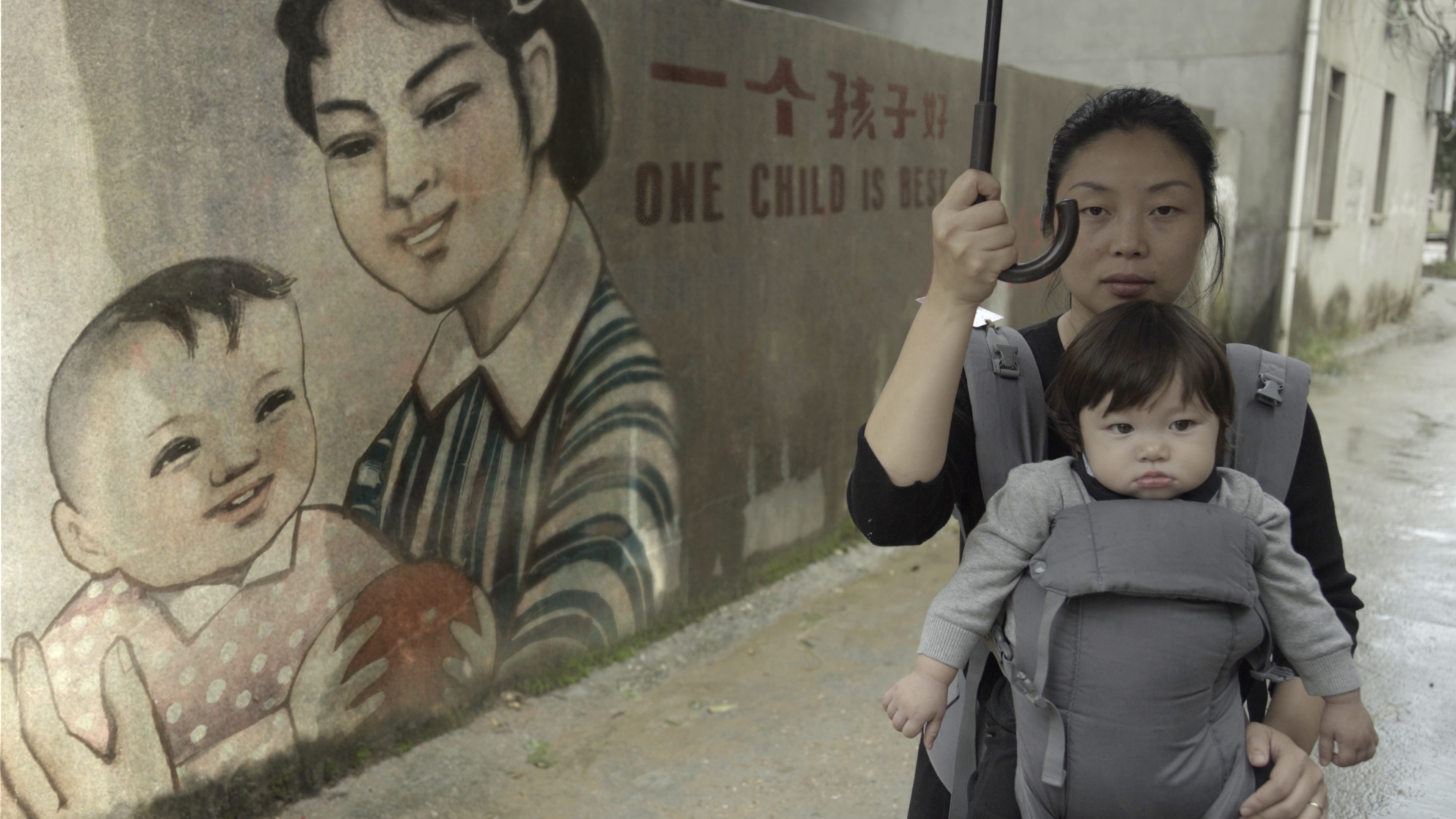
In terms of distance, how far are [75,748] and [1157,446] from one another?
229cm

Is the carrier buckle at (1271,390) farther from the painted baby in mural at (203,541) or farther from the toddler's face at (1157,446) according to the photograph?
the painted baby in mural at (203,541)

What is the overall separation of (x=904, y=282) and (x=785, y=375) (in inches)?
43.1

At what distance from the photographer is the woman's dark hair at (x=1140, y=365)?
145cm

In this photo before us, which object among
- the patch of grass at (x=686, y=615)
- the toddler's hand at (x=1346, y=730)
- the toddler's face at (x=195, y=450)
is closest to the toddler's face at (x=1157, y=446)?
the toddler's hand at (x=1346, y=730)

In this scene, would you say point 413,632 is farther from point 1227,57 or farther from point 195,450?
point 1227,57

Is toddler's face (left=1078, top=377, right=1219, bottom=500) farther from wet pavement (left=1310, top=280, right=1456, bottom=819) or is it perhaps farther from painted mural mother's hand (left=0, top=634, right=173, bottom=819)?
wet pavement (left=1310, top=280, right=1456, bottom=819)

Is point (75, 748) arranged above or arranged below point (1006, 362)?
below

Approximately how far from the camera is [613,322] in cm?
388

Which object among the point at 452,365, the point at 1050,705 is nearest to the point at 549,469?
the point at 452,365

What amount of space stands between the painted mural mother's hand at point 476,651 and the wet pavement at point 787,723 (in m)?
0.12

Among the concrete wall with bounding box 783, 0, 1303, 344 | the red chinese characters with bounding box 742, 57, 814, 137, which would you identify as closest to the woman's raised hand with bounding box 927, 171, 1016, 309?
the red chinese characters with bounding box 742, 57, 814, 137

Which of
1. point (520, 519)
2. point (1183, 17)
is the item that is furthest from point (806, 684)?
point (1183, 17)

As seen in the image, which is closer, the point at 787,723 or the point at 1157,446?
the point at 1157,446

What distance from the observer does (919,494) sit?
1.48m
